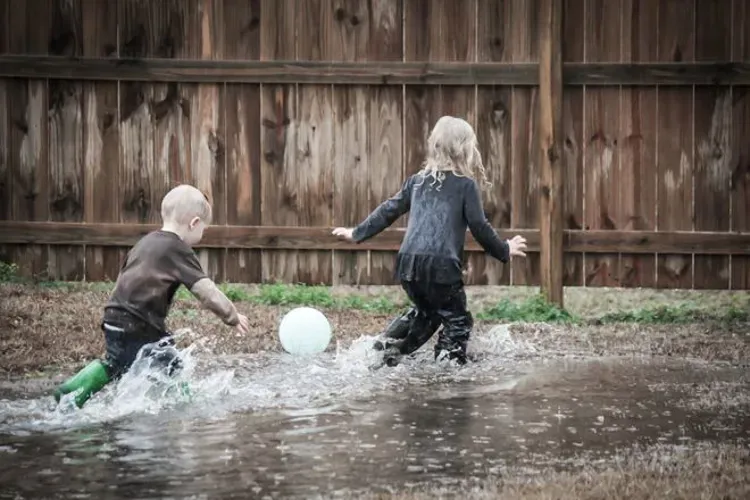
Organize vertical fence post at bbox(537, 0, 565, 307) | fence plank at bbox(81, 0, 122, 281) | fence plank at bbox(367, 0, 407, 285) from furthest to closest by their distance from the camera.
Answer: fence plank at bbox(81, 0, 122, 281) < fence plank at bbox(367, 0, 407, 285) < vertical fence post at bbox(537, 0, 565, 307)

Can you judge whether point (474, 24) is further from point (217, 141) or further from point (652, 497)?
point (652, 497)

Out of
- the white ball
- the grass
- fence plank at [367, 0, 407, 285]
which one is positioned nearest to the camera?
the white ball

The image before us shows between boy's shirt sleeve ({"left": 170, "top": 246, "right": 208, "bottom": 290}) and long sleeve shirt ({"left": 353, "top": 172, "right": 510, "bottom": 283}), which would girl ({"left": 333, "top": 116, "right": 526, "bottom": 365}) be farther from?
boy's shirt sleeve ({"left": 170, "top": 246, "right": 208, "bottom": 290})

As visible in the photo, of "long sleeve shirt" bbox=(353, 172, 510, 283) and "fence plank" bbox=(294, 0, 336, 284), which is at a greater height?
"fence plank" bbox=(294, 0, 336, 284)

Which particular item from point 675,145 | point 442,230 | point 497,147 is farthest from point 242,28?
point 442,230

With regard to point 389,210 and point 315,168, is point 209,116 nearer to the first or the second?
point 315,168

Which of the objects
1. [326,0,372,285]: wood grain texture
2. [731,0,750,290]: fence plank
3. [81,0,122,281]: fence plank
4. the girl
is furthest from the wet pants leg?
[81,0,122,281]: fence plank

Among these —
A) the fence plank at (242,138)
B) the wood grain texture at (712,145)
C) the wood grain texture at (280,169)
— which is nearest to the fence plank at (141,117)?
the fence plank at (242,138)

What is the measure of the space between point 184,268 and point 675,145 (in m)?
5.37

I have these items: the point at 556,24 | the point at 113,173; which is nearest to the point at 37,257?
the point at 113,173

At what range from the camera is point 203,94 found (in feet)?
38.5

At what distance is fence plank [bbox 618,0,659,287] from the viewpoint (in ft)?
37.1

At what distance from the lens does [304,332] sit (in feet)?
29.0

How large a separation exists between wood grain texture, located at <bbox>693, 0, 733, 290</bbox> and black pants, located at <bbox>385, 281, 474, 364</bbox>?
11.2 feet
